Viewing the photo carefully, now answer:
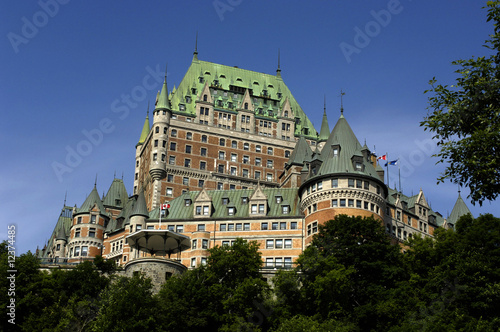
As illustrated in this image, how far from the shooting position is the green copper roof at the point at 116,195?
461ft

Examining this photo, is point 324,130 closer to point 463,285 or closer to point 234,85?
point 234,85

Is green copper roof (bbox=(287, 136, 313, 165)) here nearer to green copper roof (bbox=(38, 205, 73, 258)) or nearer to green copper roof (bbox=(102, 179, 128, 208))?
green copper roof (bbox=(102, 179, 128, 208))

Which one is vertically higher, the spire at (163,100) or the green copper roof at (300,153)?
the spire at (163,100)

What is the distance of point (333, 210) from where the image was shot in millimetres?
99812

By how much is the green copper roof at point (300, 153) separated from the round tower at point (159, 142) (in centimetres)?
2381

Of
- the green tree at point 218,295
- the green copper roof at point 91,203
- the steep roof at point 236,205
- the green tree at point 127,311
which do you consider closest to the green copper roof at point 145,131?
the green copper roof at point 91,203

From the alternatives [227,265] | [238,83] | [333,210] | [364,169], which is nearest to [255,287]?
[227,265]

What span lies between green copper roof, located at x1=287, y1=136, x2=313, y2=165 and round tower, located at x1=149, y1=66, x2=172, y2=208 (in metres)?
23.8

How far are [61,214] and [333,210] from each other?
285 feet

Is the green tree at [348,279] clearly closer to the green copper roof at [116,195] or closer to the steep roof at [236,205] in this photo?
the steep roof at [236,205]

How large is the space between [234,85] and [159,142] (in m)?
26.7

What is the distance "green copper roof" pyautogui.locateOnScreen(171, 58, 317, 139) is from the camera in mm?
149750

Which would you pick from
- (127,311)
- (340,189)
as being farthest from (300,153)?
(127,311)

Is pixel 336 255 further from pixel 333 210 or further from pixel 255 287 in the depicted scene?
pixel 333 210
